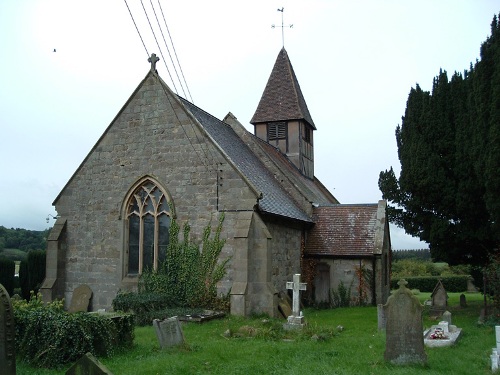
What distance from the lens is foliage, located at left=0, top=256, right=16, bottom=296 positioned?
25734mm

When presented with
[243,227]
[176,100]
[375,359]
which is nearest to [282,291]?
[243,227]

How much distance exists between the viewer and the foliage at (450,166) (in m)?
17.7

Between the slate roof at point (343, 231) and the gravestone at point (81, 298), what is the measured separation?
9.60 meters

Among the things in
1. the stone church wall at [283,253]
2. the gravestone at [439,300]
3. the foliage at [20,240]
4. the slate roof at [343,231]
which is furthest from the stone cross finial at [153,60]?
the foliage at [20,240]

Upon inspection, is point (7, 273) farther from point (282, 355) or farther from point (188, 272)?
point (282, 355)

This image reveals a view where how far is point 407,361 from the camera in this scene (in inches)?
412

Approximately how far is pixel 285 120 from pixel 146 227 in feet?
47.7

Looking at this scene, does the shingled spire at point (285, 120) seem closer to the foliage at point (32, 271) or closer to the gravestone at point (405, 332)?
the foliage at point (32, 271)

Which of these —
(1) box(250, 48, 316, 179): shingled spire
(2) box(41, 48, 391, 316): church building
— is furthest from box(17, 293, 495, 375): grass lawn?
(1) box(250, 48, 316, 179): shingled spire

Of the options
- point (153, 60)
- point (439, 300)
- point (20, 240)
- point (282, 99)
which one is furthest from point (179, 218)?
point (20, 240)

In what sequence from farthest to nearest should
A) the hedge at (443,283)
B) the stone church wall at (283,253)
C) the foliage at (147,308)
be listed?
1. the hedge at (443,283)
2. the stone church wall at (283,253)
3. the foliage at (147,308)

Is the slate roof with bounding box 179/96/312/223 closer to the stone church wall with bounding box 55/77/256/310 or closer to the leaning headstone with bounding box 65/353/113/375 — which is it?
the stone church wall with bounding box 55/77/256/310

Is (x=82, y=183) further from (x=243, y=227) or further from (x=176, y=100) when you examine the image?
(x=243, y=227)

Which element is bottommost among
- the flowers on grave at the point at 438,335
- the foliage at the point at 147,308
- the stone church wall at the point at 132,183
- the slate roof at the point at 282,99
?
the flowers on grave at the point at 438,335
